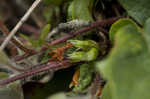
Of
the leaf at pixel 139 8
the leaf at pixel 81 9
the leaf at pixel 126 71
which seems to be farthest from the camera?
the leaf at pixel 81 9

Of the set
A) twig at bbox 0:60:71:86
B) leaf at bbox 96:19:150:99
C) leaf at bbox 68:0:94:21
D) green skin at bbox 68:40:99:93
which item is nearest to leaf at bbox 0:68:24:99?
twig at bbox 0:60:71:86

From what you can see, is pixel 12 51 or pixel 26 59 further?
pixel 12 51

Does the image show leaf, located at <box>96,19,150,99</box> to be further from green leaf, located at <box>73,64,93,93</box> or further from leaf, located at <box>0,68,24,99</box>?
leaf, located at <box>0,68,24,99</box>

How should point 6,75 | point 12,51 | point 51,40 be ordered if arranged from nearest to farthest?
point 6,75, point 51,40, point 12,51

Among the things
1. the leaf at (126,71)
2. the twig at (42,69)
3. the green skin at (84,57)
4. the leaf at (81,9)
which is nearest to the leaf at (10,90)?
the twig at (42,69)

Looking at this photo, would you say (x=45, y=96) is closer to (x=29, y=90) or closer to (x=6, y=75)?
(x=29, y=90)

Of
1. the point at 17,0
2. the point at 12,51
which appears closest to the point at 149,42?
the point at 12,51

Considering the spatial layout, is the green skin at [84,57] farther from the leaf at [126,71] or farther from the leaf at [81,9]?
the leaf at [126,71]

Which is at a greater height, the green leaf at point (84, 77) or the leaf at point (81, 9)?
the leaf at point (81, 9)

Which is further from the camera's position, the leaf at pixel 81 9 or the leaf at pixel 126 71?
the leaf at pixel 81 9
